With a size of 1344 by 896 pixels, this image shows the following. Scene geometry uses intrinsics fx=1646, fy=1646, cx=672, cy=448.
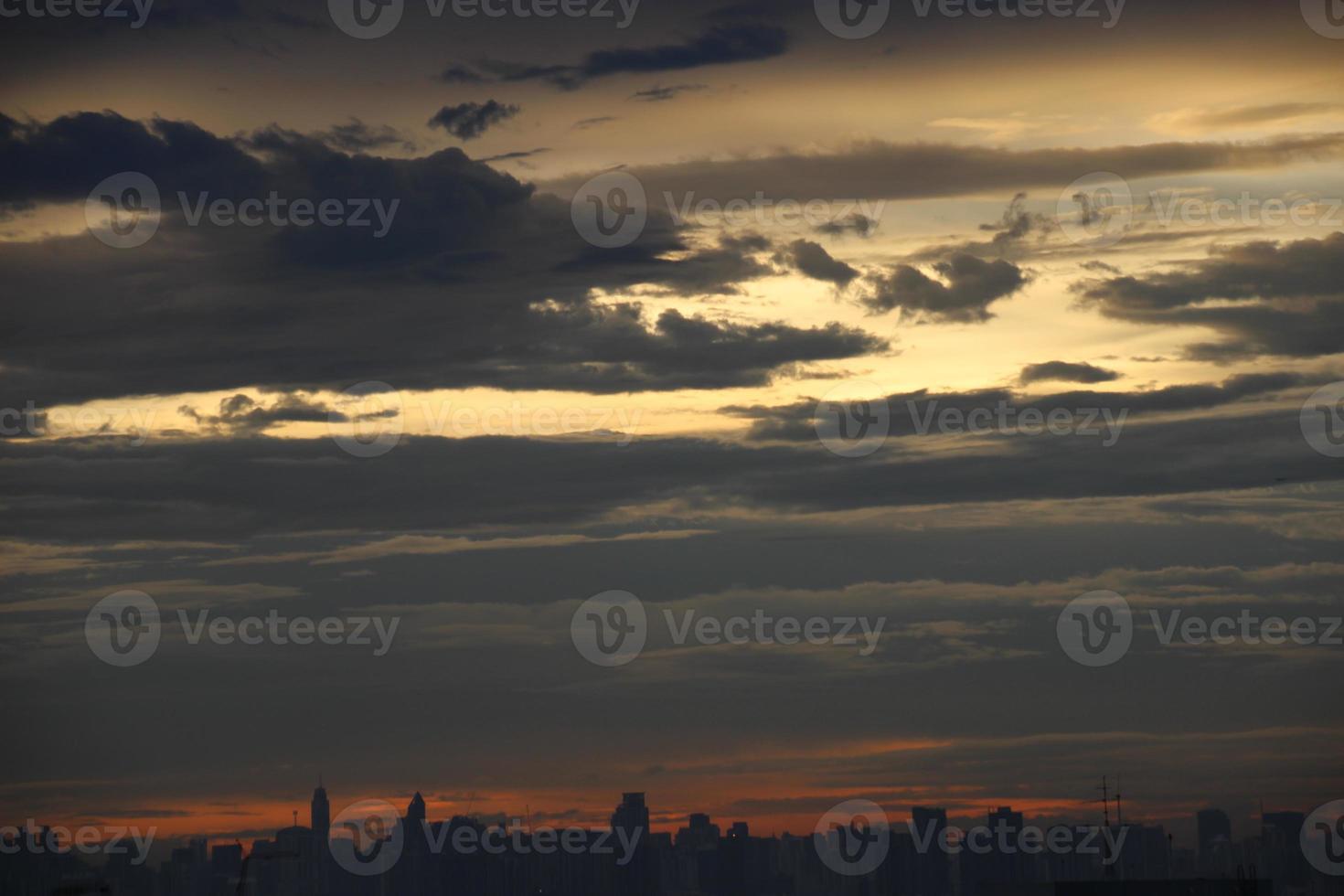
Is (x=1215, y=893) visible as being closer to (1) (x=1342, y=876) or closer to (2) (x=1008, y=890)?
(2) (x=1008, y=890)

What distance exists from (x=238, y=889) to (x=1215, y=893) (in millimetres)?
118791

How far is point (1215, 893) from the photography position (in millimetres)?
129000

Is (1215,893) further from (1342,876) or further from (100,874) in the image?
(100,874)

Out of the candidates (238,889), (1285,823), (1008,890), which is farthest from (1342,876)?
(238,889)

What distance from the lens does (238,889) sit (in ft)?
650

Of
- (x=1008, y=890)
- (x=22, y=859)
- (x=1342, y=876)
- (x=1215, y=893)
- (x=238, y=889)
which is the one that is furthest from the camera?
(x=238, y=889)

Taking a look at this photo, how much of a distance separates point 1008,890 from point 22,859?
10188cm

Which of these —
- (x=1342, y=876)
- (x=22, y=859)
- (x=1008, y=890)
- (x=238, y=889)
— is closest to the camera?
(x=1008, y=890)

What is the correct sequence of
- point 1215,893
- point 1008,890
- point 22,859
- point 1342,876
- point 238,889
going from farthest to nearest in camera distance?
point 238,889
point 1342,876
point 22,859
point 1008,890
point 1215,893

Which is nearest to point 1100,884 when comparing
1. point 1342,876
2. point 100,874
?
point 1342,876

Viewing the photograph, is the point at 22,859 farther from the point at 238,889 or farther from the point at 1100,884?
the point at 1100,884

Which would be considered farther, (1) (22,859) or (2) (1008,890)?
(1) (22,859)

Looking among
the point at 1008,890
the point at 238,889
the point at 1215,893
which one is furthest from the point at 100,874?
the point at 1215,893

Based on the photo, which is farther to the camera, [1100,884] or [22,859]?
[22,859]
